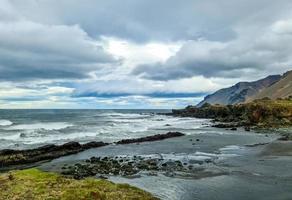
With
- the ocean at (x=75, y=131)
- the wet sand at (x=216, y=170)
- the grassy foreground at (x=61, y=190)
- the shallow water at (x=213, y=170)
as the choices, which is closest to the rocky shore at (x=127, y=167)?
the wet sand at (x=216, y=170)

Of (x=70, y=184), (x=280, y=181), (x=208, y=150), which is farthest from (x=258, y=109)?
(x=70, y=184)

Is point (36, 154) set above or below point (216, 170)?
below

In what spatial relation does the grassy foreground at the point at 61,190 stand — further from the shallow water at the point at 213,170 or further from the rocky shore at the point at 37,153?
the rocky shore at the point at 37,153

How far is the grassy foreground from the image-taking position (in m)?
19.8

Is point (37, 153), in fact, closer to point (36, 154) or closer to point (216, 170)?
point (36, 154)

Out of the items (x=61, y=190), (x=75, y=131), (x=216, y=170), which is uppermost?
(x=61, y=190)

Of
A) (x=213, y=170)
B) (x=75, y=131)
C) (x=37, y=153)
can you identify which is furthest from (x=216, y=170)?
(x=75, y=131)

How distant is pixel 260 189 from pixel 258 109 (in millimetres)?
65449

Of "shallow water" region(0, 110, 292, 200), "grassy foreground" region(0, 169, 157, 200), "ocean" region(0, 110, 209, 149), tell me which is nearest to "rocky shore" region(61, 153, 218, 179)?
"shallow water" region(0, 110, 292, 200)

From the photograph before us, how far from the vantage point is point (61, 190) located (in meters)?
20.8

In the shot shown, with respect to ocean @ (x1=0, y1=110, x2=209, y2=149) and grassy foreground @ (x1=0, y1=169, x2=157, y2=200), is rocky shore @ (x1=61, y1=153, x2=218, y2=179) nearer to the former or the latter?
grassy foreground @ (x1=0, y1=169, x2=157, y2=200)

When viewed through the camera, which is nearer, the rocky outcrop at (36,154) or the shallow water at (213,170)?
the shallow water at (213,170)

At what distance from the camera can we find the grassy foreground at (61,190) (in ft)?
65.0

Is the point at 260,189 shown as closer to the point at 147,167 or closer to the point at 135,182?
the point at 135,182
